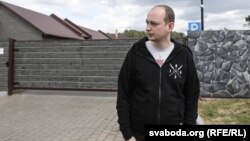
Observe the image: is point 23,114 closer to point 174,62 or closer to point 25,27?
point 174,62

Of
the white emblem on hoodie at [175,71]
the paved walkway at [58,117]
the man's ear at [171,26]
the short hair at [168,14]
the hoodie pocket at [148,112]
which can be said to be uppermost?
the short hair at [168,14]

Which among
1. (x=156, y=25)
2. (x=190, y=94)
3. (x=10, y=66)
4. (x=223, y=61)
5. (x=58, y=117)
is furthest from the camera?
(x=10, y=66)

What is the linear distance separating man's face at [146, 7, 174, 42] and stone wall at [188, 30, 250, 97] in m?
10.8

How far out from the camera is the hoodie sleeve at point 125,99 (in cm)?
328

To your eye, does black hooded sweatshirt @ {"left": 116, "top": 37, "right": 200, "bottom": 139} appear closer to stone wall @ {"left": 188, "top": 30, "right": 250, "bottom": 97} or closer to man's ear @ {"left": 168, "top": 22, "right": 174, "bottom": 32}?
man's ear @ {"left": 168, "top": 22, "right": 174, "bottom": 32}

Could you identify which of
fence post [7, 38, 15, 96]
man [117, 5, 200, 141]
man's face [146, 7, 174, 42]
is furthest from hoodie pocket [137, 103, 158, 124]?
fence post [7, 38, 15, 96]

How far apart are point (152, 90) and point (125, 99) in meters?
0.22

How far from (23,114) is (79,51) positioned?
3.90 m

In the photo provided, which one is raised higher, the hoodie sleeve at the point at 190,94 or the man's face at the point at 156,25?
the man's face at the point at 156,25

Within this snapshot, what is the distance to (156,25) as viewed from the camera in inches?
128

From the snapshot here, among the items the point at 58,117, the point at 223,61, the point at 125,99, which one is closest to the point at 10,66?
the point at 58,117

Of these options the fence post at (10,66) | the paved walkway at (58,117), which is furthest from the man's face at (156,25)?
the fence post at (10,66)

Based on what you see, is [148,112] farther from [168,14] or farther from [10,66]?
[10,66]

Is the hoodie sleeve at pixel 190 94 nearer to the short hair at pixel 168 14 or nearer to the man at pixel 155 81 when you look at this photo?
the man at pixel 155 81
